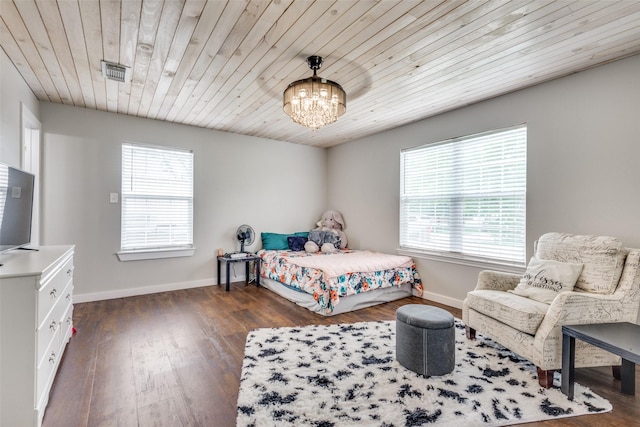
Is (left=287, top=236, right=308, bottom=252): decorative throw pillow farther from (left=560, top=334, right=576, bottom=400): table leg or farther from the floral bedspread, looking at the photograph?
(left=560, top=334, right=576, bottom=400): table leg

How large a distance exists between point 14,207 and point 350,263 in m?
2.99

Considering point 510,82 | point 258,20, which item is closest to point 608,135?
point 510,82

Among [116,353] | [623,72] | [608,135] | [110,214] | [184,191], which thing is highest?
[623,72]

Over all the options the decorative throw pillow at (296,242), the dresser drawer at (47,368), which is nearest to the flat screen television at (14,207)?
the dresser drawer at (47,368)

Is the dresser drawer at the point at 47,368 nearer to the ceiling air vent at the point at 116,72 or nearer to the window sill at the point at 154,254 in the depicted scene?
the window sill at the point at 154,254

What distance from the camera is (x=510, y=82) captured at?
9.34ft

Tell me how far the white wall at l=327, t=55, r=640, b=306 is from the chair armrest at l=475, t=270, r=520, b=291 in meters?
0.56

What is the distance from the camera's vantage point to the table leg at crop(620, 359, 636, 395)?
1.87 meters

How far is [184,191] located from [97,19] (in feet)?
8.83

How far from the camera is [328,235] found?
496cm

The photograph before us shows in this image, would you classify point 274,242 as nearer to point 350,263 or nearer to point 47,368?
point 350,263

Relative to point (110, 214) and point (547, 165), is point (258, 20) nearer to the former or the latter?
point (547, 165)

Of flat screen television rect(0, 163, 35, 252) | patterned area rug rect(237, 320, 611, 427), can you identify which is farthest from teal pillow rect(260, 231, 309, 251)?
flat screen television rect(0, 163, 35, 252)

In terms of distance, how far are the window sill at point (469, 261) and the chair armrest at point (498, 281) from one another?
1.53 feet
